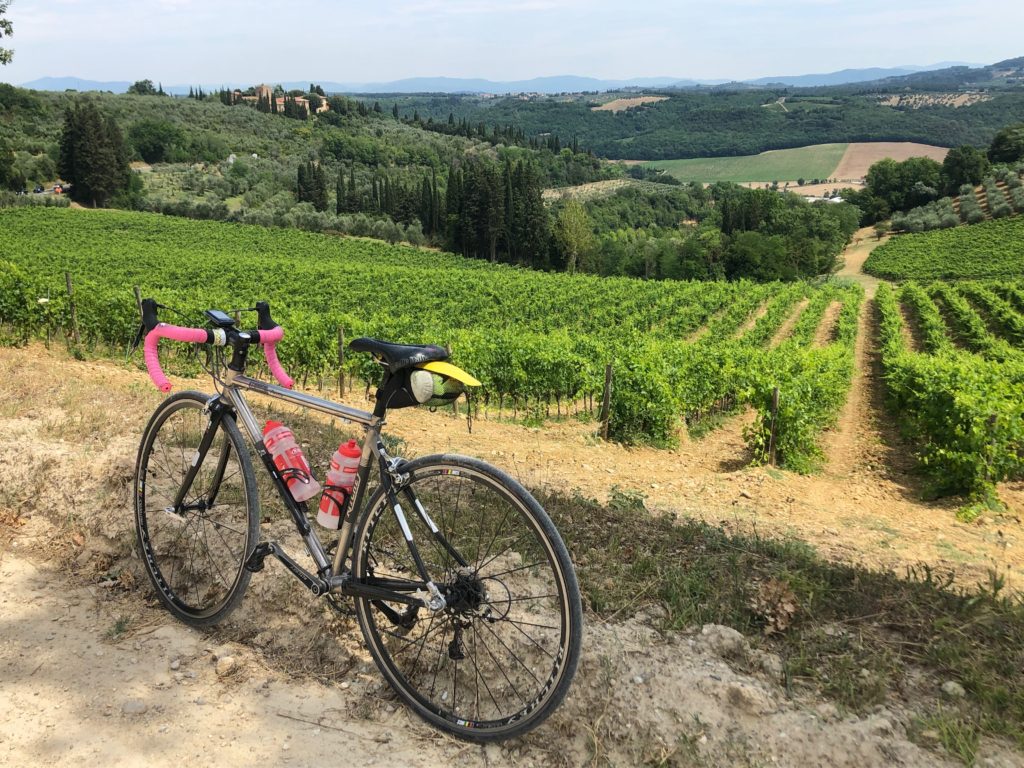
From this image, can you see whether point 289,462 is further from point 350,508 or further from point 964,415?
point 964,415

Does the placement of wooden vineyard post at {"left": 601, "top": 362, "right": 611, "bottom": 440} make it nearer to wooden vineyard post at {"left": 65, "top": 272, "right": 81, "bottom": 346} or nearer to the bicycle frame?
the bicycle frame

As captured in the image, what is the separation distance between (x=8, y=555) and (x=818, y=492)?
10765 mm

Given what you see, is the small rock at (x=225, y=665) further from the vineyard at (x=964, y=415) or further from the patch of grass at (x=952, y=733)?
the vineyard at (x=964, y=415)

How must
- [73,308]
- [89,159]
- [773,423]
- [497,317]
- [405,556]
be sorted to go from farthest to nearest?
1. [89,159]
2. [497,317]
3. [73,308]
4. [773,423]
5. [405,556]

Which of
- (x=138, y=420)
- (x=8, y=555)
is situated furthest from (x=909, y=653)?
(x=138, y=420)

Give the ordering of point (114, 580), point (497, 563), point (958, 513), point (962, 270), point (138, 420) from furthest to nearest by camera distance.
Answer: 1. point (962, 270)
2. point (958, 513)
3. point (138, 420)
4. point (114, 580)
5. point (497, 563)

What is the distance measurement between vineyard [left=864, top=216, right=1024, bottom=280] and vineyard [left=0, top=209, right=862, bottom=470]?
61.6ft

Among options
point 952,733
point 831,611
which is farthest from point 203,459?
point 952,733

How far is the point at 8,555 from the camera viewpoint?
399cm

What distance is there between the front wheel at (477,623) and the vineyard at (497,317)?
189cm

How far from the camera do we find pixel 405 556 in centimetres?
347

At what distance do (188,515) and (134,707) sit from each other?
4.08ft

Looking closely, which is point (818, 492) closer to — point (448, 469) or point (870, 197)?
point (448, 469)

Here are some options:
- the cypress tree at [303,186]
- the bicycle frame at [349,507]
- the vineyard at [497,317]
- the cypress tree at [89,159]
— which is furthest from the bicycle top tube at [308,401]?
the cypress tree at [303,186]
